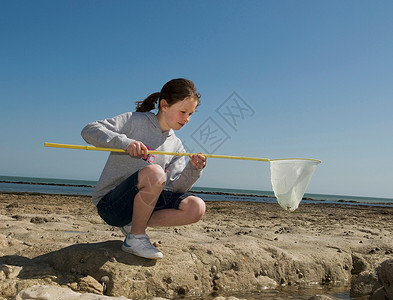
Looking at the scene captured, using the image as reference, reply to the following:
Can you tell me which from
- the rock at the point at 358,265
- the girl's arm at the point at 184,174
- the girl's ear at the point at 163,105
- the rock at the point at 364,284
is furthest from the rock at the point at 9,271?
the rock at the point at 358,265

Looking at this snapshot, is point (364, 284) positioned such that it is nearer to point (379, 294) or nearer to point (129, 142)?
point (379, 294)

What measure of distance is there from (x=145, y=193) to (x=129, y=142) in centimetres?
46

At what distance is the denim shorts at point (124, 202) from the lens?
2.91 m

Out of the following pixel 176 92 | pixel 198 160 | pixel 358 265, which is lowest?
pixel 358 265

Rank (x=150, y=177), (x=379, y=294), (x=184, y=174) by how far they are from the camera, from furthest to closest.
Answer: (x=184, y=174), (x=379, y=294), (x=150, y=177)

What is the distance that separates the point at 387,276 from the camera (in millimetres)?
2945

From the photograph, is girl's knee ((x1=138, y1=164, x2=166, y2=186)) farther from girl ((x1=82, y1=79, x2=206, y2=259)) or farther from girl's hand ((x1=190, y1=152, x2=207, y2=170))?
girl's hand ((x1=190, y1=152, x2=207, y2=170))

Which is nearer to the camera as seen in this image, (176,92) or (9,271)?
(9,271)

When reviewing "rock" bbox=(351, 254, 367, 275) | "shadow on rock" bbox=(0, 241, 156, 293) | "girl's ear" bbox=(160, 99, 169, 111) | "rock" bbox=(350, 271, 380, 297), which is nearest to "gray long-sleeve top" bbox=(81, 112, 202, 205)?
"girl's ear" bbox=(160, 99, 169, 111)

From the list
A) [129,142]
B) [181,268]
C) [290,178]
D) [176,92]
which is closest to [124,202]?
[129,142]

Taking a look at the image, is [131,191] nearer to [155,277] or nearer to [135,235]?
[135,235]

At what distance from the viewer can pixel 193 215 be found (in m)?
3.20

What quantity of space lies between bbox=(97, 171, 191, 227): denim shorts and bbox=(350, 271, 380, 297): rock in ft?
6.12

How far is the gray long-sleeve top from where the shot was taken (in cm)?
294
